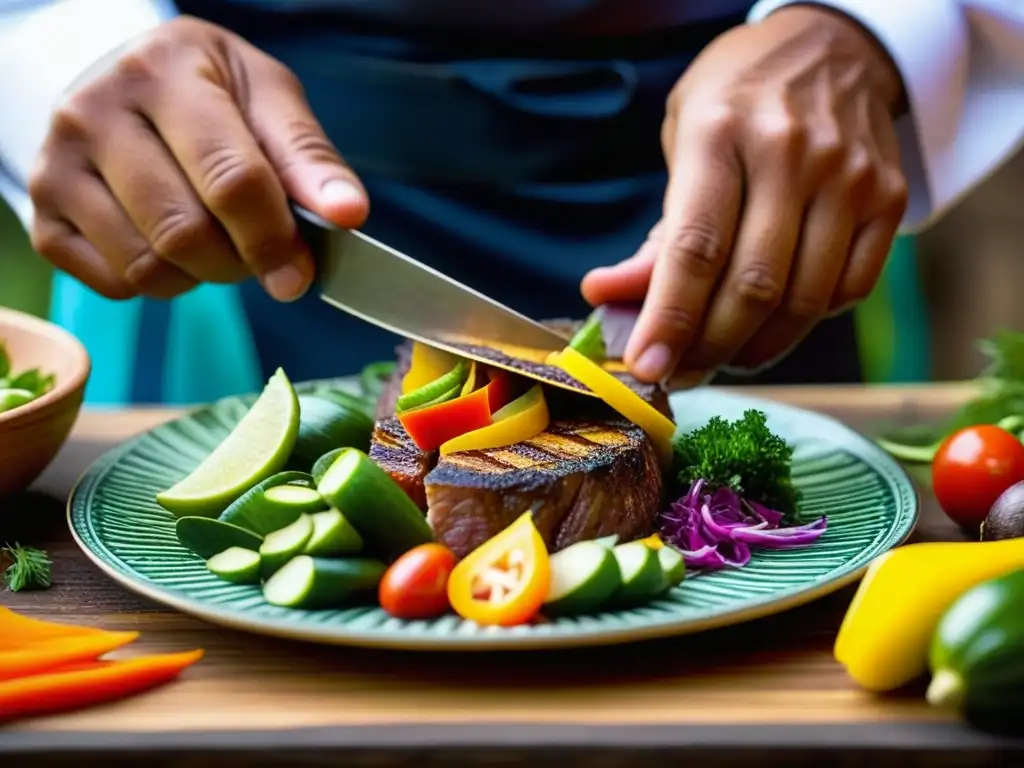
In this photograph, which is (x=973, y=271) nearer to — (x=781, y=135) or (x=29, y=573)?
(x=781, y=135)

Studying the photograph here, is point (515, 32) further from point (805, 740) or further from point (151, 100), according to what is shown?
point (805, 740)

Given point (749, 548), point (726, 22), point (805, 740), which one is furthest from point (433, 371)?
point (726, 22)

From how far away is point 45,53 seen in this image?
3.18m

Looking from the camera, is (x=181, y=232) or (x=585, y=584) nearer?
(x=585, y=584)

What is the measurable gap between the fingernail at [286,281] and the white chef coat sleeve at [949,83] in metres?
1.32

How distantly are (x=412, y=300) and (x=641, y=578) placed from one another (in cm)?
88

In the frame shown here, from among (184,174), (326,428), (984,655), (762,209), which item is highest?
(762,209)

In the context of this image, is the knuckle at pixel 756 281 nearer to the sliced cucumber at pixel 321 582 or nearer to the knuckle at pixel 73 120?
the sliced cucumber at pixel 321 582

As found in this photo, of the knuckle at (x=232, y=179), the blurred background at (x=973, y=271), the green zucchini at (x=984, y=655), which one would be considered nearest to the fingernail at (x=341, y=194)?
the knuckle at (x=232, y=179)

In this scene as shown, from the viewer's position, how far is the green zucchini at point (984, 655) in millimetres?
1534

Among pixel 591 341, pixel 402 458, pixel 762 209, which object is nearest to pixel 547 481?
pixel 402 458

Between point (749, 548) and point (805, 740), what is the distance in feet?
1.92

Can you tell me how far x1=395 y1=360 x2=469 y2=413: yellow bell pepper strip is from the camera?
2340 millimetres

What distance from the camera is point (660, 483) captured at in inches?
91.4
